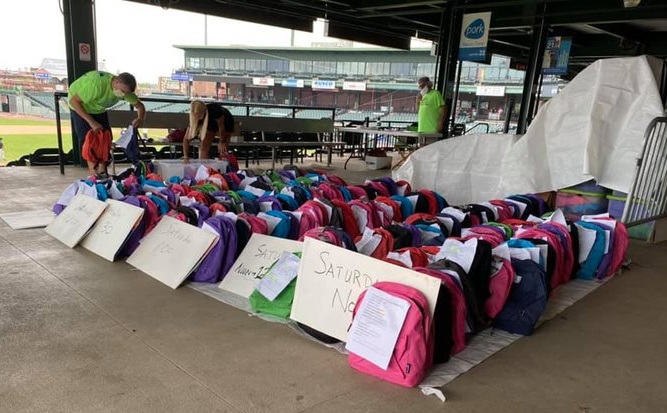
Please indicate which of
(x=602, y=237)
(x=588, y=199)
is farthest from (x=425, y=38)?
(x=602, y=237)

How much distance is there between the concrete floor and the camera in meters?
1.95

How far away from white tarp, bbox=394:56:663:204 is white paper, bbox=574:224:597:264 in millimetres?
1440

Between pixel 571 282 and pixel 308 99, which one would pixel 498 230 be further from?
pixel 308 99

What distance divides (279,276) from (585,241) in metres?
2.29

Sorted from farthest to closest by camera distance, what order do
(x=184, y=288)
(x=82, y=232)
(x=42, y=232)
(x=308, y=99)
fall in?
(x=308, y=99) < (x=42, y=232) < (x=82, y=232) < (x=184, y=288)

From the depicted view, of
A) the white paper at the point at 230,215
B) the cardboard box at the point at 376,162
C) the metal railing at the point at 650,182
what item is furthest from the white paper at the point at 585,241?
the cardboard box at the point at 376,162

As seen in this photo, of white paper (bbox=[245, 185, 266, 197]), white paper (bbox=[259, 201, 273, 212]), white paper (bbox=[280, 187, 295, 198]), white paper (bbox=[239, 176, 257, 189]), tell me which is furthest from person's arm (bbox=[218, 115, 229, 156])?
white paper (bbox=[259, 201, 273, 212])

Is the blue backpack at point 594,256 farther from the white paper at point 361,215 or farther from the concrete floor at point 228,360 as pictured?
the white paper at point 361,215

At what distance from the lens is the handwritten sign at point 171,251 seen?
3.08 meters

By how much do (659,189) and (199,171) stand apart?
4.73m

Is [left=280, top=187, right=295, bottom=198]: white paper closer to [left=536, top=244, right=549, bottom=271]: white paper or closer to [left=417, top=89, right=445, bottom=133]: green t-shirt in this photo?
[left=536, top=244, right=549, bottom=271]: white paper

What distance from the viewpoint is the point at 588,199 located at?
4855mm

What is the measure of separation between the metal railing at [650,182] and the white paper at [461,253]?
8.38 ft

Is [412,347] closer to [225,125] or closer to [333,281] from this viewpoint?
[333,281]
